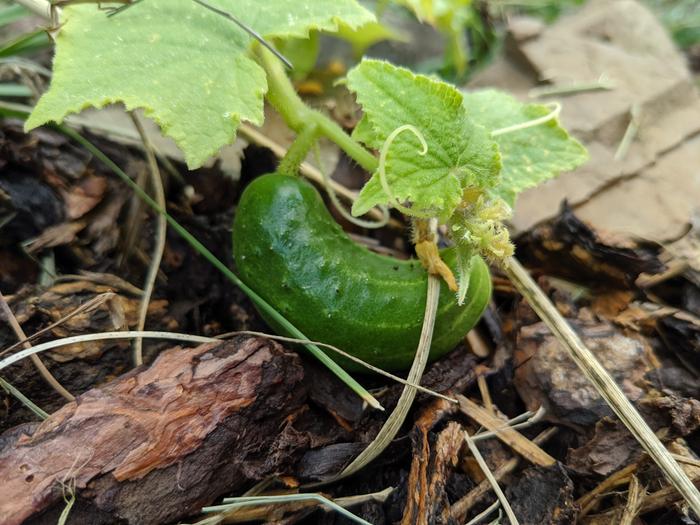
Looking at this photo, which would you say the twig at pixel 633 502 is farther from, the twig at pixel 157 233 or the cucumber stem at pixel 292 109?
the twig at pixel 157 233

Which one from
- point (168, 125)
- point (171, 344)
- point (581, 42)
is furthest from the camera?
point (581, 42)

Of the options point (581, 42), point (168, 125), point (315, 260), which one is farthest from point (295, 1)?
point (581, 42)

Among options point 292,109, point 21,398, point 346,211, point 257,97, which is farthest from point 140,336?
point 346,211

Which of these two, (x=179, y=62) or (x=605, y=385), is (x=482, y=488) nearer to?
(x=605, y=385)

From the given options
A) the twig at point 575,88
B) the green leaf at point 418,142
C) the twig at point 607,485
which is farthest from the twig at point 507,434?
the twig at point 575,88

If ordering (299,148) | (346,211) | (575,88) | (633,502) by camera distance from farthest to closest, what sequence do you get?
(575,88), (346,211), (299,148), (633,502)

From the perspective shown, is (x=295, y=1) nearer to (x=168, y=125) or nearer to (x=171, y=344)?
(x=168, y=125)
